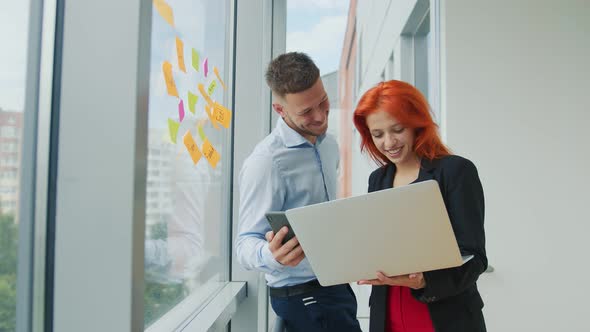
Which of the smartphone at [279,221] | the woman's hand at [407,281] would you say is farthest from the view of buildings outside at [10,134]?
the woman's hand at [407,281]

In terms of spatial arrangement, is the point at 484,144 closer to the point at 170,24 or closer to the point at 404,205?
the point at 404,205

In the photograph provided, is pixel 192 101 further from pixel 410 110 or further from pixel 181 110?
pixel 410 110

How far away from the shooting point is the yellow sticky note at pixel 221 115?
1810 millimetres

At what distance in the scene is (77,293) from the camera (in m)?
0.73

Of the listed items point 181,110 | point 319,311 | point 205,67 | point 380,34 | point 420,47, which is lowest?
point 319,311

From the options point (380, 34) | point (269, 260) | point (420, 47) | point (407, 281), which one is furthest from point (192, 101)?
point (380, 34)

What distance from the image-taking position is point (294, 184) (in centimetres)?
137

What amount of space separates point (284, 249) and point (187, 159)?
0.54 metres

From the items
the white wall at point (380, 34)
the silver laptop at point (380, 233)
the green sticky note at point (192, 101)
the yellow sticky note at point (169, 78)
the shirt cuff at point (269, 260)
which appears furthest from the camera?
the white wall at point (380, 34)

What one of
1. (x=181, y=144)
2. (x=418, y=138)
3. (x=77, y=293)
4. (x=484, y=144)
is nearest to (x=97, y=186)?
(x=77, y=293)

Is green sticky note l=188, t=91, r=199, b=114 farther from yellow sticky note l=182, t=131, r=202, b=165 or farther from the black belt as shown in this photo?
the black belt

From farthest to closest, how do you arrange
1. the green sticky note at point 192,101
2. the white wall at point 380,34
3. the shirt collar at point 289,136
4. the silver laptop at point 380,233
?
the white wall at point 380,34 → the green sticky note at point 192,101 → the shirt collar at point 289,136 → the silver laptop at point 380,233

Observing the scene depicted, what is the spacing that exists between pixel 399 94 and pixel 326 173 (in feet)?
1.29

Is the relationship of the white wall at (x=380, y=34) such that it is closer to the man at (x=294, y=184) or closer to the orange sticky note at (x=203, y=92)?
the man at (x=294, y=184)
